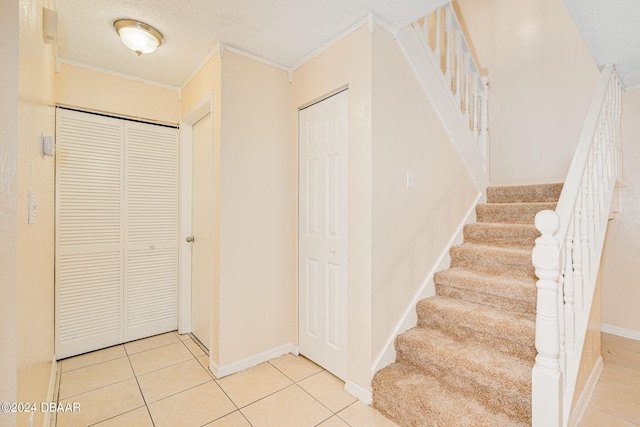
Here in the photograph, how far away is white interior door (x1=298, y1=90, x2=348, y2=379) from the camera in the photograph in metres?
2.19

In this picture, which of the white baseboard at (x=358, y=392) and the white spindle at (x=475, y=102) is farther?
the white spindle at (x=475, y=102)

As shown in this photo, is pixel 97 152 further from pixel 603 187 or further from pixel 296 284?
pixel 603 187

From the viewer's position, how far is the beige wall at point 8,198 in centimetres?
87

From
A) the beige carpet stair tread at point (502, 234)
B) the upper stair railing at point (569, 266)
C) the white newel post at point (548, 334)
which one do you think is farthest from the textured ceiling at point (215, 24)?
the beige carpet stair tread at point (502, 234)

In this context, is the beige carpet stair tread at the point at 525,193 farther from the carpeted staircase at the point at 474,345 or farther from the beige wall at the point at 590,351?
the beige wall at the point at 590,351

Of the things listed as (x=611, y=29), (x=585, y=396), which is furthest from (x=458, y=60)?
(x=585, y=396)

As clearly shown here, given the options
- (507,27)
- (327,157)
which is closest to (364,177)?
(327,157)

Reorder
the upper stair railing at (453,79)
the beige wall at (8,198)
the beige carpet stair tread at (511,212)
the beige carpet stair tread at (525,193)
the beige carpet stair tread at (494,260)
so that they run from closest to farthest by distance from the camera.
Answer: the beige wall at (8,198) → the beige carpet stair tread at (494,260) → the upper stair railing at (453,79) → the beige carpet stair tread at (511,212) → the beige carpet stair tread at (525,193)

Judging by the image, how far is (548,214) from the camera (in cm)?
136

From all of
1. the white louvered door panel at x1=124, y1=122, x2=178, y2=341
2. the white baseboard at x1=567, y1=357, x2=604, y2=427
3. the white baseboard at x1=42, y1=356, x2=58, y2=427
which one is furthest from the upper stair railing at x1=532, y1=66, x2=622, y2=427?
the white louvered door panel at x1=124, y1=122, x2=178, y2=341

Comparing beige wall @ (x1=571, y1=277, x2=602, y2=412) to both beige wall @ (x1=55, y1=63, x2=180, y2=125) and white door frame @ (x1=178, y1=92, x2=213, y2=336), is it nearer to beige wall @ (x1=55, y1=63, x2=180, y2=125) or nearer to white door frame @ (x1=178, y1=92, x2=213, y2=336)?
white door frame @ (x1=178, y1=92, x2=213, y2=336)

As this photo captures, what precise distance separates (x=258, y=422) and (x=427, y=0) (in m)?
2.74

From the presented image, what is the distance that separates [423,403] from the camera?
1641mm

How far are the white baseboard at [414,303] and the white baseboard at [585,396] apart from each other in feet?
3.07
